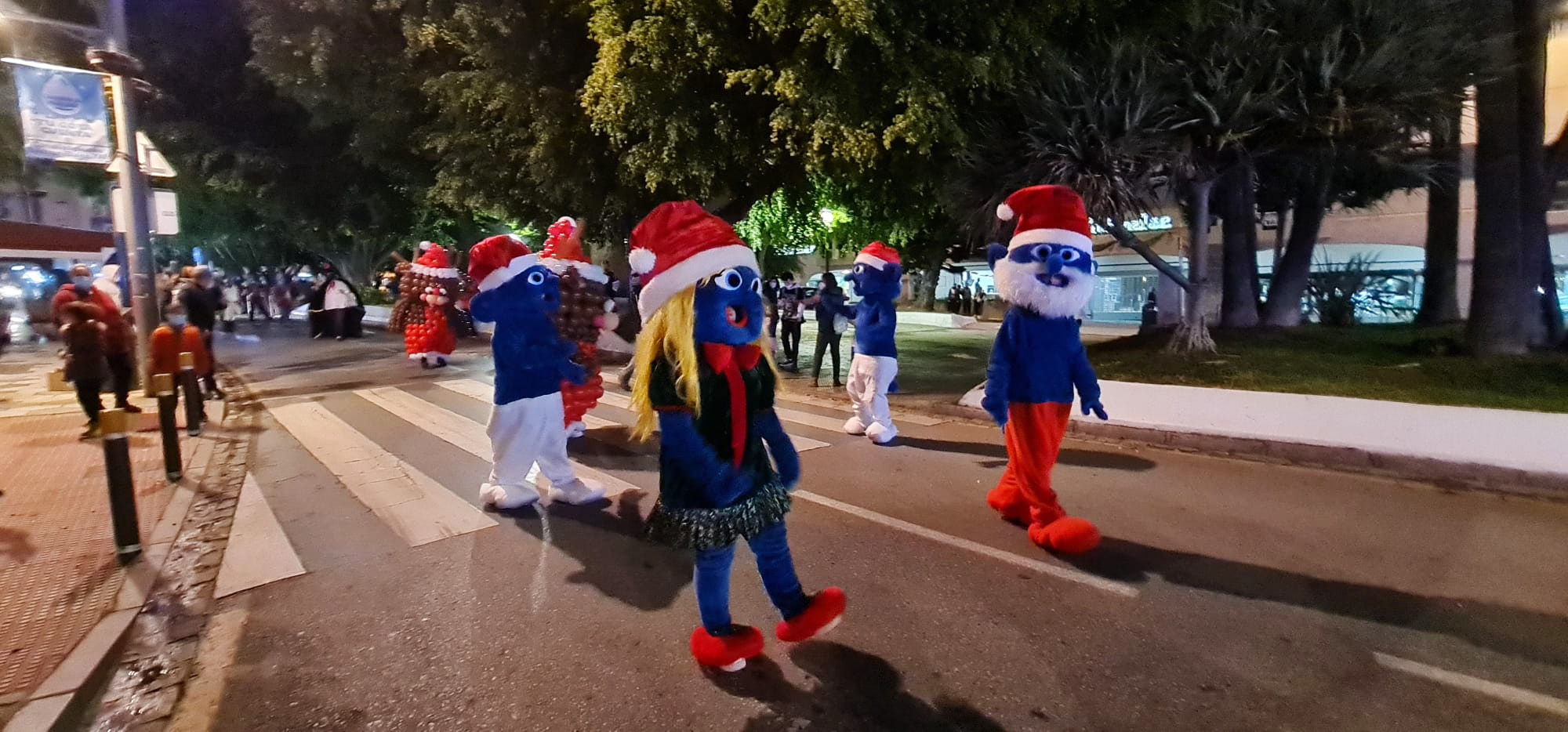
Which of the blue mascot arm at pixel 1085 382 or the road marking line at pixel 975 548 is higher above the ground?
the blue mascot arm at pixel 1085 382

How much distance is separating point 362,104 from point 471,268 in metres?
11.9

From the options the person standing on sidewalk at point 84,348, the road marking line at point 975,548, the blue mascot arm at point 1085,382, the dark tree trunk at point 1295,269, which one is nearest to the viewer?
the road marking line at point 975,548

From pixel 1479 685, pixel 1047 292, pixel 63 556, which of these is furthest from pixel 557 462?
pixel 1479 685

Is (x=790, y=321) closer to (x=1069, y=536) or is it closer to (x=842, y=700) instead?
(x=1069, y=536)

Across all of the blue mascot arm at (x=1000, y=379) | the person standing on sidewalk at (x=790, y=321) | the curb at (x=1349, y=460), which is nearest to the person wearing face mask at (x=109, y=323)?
the blue mascot arm at (x=1000, y=379)

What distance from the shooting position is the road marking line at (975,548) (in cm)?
444

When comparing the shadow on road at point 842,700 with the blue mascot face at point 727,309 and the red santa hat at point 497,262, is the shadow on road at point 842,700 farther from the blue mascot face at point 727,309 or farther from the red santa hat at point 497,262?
the red santa hat at point 497,262

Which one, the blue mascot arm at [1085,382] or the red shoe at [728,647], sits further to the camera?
the blue mascot arm at [1085,382]

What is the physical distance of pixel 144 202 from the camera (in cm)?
1063

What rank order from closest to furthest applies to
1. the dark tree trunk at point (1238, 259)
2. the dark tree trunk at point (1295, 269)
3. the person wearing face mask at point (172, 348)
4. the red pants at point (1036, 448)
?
the red pants at point (1036, 448) → the person wearing face mask at point (172, 348) → the dark tree trunk at point (1238, 259) → the dark tree trunk at point (1295, 269)

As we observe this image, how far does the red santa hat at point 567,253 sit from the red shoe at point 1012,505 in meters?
3.90

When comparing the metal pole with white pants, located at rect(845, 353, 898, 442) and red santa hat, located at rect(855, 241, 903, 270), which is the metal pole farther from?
red santa hat, located at rect(855, 241, 903, 270)

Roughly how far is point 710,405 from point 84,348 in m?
8.19

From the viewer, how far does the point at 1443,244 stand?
44.5 ft
